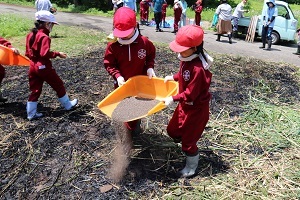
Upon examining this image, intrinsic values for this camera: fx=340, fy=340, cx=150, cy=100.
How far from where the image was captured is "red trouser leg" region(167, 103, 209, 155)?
10.5 feet

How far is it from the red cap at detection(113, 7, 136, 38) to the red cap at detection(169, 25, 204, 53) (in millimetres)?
575

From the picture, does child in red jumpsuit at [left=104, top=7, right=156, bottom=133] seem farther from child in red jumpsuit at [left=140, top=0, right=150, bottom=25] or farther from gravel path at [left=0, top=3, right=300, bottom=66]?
child in red jumpsuit at [left=140, top=0, right=150, bottom=25]

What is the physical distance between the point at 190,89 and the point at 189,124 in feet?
1.26

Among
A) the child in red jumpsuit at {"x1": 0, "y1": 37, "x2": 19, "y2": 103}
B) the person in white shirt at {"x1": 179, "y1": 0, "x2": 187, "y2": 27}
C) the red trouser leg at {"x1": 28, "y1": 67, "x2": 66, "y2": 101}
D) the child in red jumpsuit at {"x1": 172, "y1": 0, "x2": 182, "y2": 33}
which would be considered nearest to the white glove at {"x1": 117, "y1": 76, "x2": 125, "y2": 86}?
the red trouser leg at {"x1": 28, "y1": 67, "x2": 66, "y2": 101}

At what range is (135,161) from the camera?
374cm

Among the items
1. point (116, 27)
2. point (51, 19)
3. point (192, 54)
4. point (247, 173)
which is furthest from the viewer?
point (51, 19)

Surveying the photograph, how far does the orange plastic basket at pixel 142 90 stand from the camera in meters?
3.56

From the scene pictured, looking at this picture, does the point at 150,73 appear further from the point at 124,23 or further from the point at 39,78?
the point at 39,78

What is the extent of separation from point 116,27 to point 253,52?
7.77m

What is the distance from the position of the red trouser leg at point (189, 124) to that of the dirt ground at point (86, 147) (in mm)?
439

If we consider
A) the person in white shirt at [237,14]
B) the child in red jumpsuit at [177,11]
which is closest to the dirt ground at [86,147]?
the person in white shirt at [237,14]

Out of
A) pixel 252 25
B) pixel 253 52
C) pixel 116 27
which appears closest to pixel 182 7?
pixel 252 25

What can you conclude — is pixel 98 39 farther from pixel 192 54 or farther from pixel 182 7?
pixel 192 54

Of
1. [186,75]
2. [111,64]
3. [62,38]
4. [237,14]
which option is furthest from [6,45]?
[237,14]
